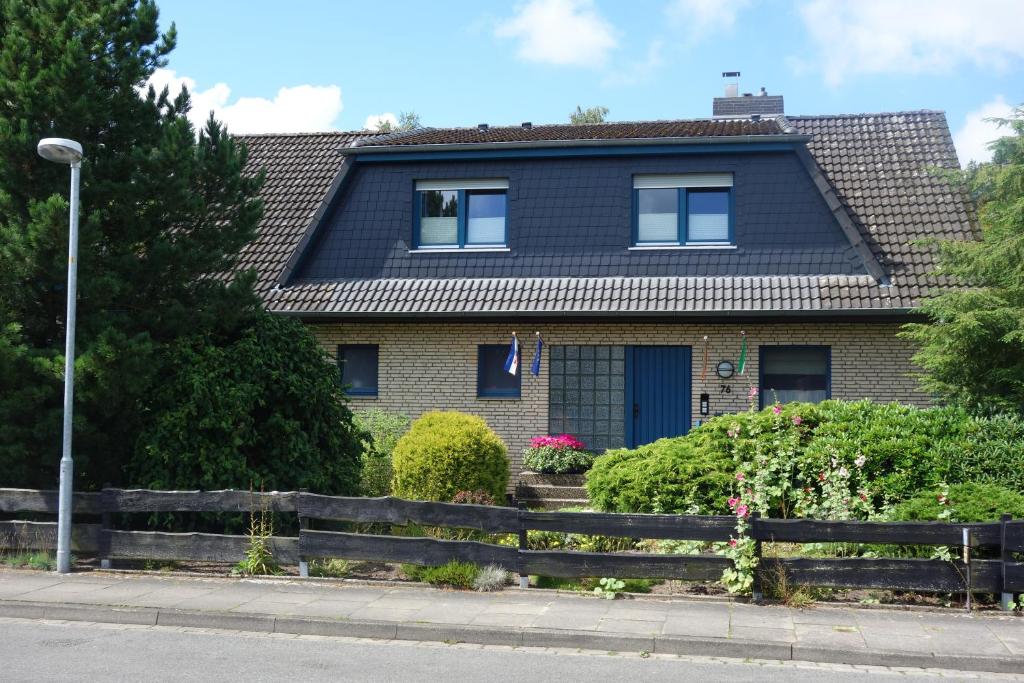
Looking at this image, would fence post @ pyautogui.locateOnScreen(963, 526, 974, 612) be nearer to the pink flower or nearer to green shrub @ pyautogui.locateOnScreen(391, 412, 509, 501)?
green shrub @ pyautogui.locateOnScreen(391, 412, 509, 501)

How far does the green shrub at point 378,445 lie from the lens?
15023mm

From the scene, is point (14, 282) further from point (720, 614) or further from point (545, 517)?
point (720, 614)

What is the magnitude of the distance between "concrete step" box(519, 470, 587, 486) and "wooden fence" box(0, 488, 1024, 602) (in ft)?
18.7

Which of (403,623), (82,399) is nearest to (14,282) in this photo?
(82,399)

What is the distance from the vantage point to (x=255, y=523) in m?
11.6

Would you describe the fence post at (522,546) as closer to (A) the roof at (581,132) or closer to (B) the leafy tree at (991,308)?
(B) the leafy tree at (991,308)

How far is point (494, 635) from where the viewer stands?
860cm

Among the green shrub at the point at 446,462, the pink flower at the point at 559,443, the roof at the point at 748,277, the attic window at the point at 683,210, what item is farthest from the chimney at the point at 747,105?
the green shrub at the point at 446,462

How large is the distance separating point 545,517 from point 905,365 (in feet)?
27.5

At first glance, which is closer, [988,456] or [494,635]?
[494,635]

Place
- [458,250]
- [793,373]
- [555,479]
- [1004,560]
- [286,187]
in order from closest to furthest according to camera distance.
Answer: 1. [1004,560]
2. [555,479]
3. [793,373]
4. [458,250]
5. [286,187]

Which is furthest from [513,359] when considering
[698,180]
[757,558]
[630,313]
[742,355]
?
[757,558]

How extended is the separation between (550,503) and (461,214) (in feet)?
18.5

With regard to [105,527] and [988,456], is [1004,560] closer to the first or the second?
[988,456]
